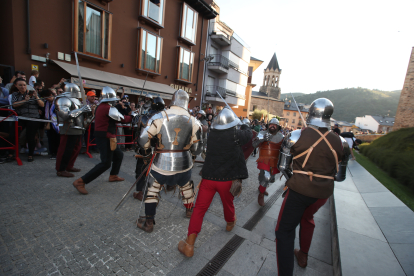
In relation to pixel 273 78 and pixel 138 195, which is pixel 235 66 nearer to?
pixel 138 195

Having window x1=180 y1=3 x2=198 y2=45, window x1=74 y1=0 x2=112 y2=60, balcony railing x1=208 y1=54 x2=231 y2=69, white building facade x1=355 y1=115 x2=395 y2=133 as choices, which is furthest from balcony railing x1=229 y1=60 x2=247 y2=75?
white building facade x1=355 y1=115 x2=395 y2=133

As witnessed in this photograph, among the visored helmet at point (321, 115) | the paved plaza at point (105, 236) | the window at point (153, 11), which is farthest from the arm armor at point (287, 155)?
the window at point (153, 11)

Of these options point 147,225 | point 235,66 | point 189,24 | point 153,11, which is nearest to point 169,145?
point 147,225

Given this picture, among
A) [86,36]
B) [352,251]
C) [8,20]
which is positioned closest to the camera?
[352,251]

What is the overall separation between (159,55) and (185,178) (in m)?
12.7

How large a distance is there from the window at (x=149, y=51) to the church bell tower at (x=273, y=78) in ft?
207

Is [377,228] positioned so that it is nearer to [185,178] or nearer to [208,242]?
[208,242]

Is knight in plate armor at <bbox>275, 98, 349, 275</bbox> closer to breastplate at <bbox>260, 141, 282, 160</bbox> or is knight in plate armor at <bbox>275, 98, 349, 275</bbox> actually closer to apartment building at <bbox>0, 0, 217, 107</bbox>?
breastplate at <bbox>260, 141, 282, 160</bbox>

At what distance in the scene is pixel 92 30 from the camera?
9.83 metres

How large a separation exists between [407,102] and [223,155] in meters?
22.2

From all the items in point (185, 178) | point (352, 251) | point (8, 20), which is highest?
point (8, 20)

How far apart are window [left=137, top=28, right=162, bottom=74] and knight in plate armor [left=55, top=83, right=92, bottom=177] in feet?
28.5

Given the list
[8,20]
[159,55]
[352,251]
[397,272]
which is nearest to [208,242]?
[352,251]

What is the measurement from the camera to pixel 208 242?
2.76 m
